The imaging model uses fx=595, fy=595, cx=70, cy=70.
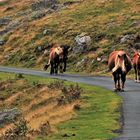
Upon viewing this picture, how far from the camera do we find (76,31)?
223 feet

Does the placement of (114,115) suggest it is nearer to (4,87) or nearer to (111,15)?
(4,87)

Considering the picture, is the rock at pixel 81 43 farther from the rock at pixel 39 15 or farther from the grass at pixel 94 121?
the grass at pixel 94 121

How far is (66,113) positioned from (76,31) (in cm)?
4505

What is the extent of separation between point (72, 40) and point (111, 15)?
911 cm

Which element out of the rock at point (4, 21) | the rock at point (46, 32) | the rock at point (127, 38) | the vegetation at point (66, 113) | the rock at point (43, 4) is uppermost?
the rock at point (43, 4)

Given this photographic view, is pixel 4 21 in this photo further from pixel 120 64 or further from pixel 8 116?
pixel 8 116

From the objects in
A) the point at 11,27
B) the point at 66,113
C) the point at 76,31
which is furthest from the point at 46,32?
the point at 66,113

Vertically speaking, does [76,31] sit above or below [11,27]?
below

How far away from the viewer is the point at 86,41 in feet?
205

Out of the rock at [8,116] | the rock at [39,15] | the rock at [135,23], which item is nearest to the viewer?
the rock at [8,116]

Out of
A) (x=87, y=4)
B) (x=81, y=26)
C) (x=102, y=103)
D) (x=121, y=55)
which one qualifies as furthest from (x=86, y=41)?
(x=102, y=103)

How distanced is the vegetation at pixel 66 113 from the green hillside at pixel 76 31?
1636 centimetres

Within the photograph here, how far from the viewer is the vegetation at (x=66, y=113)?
1861cm

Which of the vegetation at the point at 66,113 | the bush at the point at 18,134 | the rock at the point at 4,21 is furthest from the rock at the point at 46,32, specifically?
the bush at the point at 18,134
